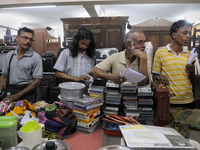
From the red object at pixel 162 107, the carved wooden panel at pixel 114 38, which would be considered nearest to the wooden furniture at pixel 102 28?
the carved wooden panel at pixel 114 38

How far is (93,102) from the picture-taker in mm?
Result: 1354

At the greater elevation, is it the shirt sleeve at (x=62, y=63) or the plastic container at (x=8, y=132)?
the shirt sleeve at (x=62, y=63)

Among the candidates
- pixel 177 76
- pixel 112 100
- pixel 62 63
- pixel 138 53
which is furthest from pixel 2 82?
pixel 177 76

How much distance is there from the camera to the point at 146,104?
137 centimetres

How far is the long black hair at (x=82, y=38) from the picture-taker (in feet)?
6.94

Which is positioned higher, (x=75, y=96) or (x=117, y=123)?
(x=75, y=96)

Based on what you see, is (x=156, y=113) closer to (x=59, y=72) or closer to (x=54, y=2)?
(x=59, y=72)

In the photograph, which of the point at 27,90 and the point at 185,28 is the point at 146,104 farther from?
the point at 27,90

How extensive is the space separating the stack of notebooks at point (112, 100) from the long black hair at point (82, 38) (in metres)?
0.97

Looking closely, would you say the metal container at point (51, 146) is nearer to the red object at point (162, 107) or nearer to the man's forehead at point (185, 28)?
the red object at point (162, 107)

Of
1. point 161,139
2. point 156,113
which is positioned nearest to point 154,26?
point 156,113

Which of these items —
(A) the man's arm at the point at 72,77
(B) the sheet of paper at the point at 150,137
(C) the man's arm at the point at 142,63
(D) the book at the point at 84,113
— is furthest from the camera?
(A) the man's arm at the point at 72,77

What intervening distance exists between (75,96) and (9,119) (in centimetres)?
61

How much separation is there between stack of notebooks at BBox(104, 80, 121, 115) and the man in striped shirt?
66 centimetres
